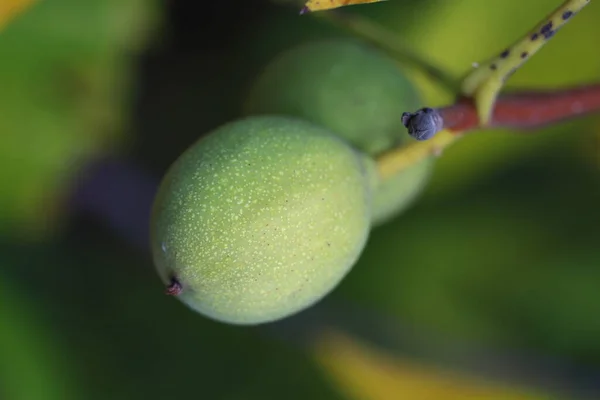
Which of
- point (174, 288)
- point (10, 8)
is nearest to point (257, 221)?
point (174, 288)

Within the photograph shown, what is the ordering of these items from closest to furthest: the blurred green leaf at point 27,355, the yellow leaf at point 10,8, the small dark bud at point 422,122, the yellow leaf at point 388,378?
the small dark bud at point 422,122, the yellow leaf at point 10,8, the blurred green leaf at point 27,355, the yellow leaf at point 388,378

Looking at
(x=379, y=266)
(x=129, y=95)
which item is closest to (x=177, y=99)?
(x=129, y=95)

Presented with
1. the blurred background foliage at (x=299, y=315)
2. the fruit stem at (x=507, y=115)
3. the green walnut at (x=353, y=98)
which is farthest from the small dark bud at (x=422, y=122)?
the blurred background foliage at (x=299, y=315)

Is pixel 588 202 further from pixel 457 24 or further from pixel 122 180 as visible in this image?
pixel 122 180

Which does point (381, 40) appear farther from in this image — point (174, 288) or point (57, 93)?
point (57, 93)

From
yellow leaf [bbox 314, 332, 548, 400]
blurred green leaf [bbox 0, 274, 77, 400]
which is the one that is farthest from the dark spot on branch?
blurred green leaf [bbox 0, 274, 77, 400]

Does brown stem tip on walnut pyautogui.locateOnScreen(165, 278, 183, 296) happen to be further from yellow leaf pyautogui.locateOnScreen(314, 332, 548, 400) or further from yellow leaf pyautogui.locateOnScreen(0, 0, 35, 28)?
yellow leaf pyautogui.locateOnScreen(314, 332, 548, 400)

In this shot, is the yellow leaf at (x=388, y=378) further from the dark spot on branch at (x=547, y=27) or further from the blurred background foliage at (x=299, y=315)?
the dark spot on branch at (x=547, y=27)
